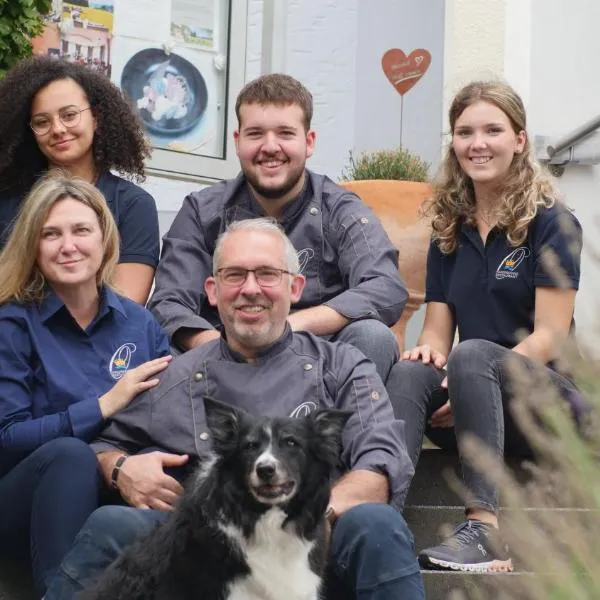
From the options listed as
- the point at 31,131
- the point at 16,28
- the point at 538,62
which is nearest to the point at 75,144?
the point at 31,131

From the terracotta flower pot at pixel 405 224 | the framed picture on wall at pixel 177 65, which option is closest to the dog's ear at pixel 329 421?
the terracotta flower pot at pixel 405 224

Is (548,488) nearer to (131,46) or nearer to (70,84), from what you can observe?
(70,84)

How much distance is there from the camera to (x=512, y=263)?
467 cm

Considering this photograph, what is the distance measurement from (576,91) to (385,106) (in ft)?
5.82

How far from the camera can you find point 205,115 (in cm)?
764

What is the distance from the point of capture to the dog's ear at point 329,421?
327 centimetres

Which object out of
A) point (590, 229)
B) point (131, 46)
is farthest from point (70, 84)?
point (590, 229)

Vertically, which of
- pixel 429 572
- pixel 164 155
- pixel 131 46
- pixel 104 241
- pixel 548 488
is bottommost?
pixel 429 572

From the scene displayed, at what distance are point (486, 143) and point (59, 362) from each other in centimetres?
177

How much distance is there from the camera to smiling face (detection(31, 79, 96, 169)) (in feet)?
15.8

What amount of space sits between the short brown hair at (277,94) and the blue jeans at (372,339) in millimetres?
813

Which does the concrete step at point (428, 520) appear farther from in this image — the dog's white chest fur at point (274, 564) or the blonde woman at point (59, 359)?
the dog's white chest fur at point (274, 564)

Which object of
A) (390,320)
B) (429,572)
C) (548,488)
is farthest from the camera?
(390,320)

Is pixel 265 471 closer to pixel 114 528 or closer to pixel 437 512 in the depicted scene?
pixel 114 528
